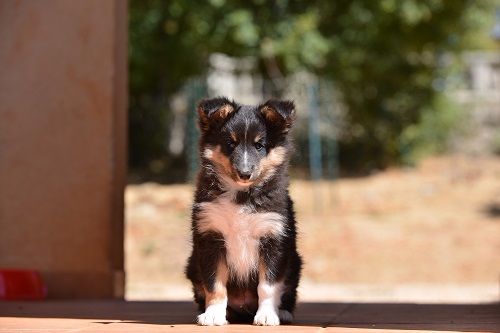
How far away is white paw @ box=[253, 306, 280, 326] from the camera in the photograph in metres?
5.15

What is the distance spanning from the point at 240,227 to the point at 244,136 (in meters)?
0.53

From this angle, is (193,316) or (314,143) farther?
(314,143)

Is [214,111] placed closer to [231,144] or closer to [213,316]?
[231,144]

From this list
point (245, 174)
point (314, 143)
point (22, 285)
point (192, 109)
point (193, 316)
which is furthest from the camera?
point (314, 143)

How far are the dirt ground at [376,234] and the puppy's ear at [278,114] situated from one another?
23.6 ft

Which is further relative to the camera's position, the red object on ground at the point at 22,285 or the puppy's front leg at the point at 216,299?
the red object on ground at the point at 22,285

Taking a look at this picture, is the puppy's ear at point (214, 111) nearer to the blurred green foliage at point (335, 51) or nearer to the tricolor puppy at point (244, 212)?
the tricolor puppy at point (244, 212)

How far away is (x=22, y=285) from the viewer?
25.8ft

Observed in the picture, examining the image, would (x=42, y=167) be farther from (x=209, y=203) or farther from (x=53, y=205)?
(x=209, y=203)

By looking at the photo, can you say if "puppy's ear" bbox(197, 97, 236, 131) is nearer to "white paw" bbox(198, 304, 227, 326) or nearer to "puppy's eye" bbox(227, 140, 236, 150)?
"puppy's eye" bbox(227, 140, 236, 150)

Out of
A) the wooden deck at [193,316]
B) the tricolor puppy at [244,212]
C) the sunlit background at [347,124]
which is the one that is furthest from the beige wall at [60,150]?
the sunlit background at [347,124]

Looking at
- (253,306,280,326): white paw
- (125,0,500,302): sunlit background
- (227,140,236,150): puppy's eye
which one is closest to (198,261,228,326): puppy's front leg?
(253,306,280,326): white paw

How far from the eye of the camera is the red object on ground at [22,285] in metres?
7.84

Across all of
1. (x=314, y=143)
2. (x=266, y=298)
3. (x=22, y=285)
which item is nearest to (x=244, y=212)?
(x=266, y=298)
